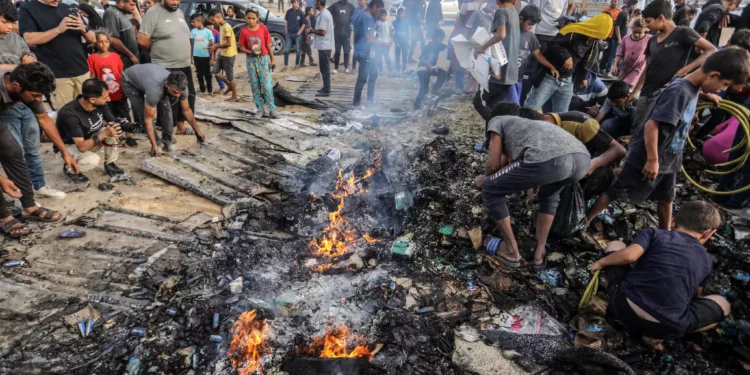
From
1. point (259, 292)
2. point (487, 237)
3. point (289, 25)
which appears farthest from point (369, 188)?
point (289, 25)

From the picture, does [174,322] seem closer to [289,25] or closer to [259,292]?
[259,292]

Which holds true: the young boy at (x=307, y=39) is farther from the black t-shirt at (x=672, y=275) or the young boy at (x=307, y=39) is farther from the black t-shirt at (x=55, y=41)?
the black t-shirt at (x=672, y=275)

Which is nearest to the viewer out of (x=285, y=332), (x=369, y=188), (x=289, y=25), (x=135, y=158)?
(x=285, y=332)

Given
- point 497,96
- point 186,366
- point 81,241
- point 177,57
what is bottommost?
point 186,366

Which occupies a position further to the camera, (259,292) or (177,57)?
(177,57)

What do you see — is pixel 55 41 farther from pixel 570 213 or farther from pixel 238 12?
pixel 238 12

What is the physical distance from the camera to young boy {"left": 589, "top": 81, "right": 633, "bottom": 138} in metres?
4.48

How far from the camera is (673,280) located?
260 centimetres

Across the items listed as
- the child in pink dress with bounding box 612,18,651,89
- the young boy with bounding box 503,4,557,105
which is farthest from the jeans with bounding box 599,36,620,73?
the young boy with bounding box 503,4,557,105

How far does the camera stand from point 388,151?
19.5 feet

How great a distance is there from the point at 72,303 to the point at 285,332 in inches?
71.3

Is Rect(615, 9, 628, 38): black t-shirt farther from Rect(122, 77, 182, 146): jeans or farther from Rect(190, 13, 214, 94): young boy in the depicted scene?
Rect(122, 77, 182, 146): jeans

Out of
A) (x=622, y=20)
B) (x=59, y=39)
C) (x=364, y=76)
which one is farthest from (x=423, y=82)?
(x=59, y=39)

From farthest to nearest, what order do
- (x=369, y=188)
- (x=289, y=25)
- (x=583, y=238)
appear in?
(x=289, y=25), (x=369, y=188), (x=583, y=238)
